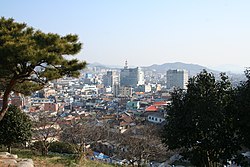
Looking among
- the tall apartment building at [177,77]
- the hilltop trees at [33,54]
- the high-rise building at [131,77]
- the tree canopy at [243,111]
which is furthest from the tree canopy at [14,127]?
the high-rise building at [131,77]

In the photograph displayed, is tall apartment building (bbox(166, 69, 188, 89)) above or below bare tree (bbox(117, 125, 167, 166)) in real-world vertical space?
above

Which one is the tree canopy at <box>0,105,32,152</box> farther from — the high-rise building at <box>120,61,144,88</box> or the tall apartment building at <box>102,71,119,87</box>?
the high-rise building at <box>120,61,144,88</box>

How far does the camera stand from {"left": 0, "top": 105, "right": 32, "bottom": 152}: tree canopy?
855 centimetres

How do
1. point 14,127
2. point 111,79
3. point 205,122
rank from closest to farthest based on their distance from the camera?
1. point 205,122
2. point 14,127
3. point 111,79

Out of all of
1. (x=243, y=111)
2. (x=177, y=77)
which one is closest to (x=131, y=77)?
(x=177, y=77)

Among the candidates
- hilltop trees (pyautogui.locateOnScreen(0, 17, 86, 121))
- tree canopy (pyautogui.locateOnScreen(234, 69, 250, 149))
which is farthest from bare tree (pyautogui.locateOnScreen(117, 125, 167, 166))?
hilltop trees (pyautogui.locateOnScreen(0, 17, 86, 121))

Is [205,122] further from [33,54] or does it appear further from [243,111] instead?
[33,54]

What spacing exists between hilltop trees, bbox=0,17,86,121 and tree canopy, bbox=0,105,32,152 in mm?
2376

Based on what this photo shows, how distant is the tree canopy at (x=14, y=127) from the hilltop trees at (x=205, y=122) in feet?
13.2

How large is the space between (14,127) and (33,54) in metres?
4.17

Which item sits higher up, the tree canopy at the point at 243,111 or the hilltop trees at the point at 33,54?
the hilltop trees at the point at 33,54

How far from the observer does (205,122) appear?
7.14 metres

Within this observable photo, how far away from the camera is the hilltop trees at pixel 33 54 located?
5195mm

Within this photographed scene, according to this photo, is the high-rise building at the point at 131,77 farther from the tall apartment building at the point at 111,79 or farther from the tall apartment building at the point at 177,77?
the tall apartment building at the point at 177,77
